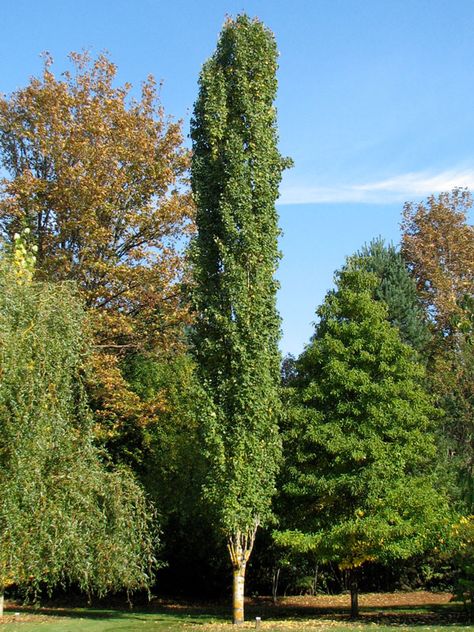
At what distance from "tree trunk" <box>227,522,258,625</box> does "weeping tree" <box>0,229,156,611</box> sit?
6001mm

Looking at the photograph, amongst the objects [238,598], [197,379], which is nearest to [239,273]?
[197,379]

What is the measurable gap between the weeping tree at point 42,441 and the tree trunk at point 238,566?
6.00 meters

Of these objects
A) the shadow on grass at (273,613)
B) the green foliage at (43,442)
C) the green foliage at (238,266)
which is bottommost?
the shadow on grass at (273,613)

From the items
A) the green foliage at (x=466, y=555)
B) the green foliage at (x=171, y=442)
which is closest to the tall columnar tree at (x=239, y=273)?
the green foliage at (x=171, y=442)

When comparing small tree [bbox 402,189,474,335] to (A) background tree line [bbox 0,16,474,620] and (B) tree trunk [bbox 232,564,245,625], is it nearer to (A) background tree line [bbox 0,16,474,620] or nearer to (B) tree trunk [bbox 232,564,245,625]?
(A) background tree line [bbox 0,16,474,620]

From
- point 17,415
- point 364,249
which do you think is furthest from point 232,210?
point 364,249

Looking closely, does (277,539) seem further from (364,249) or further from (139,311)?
(364,249)

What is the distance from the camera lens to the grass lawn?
1455cm

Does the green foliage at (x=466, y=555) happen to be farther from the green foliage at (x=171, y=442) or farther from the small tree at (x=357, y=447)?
the green foliage at (x=171, y=442)

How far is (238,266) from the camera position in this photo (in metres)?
16.4

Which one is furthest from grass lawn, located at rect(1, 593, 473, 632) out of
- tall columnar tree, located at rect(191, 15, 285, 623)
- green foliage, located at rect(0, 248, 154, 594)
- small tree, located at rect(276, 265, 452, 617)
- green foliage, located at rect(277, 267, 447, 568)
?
green foliage, located at rect(0, 248, 154, 594)

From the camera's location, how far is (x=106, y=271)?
19.7 meters

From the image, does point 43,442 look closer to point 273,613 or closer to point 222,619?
point 222,619

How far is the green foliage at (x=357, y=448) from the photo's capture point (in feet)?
53.6
